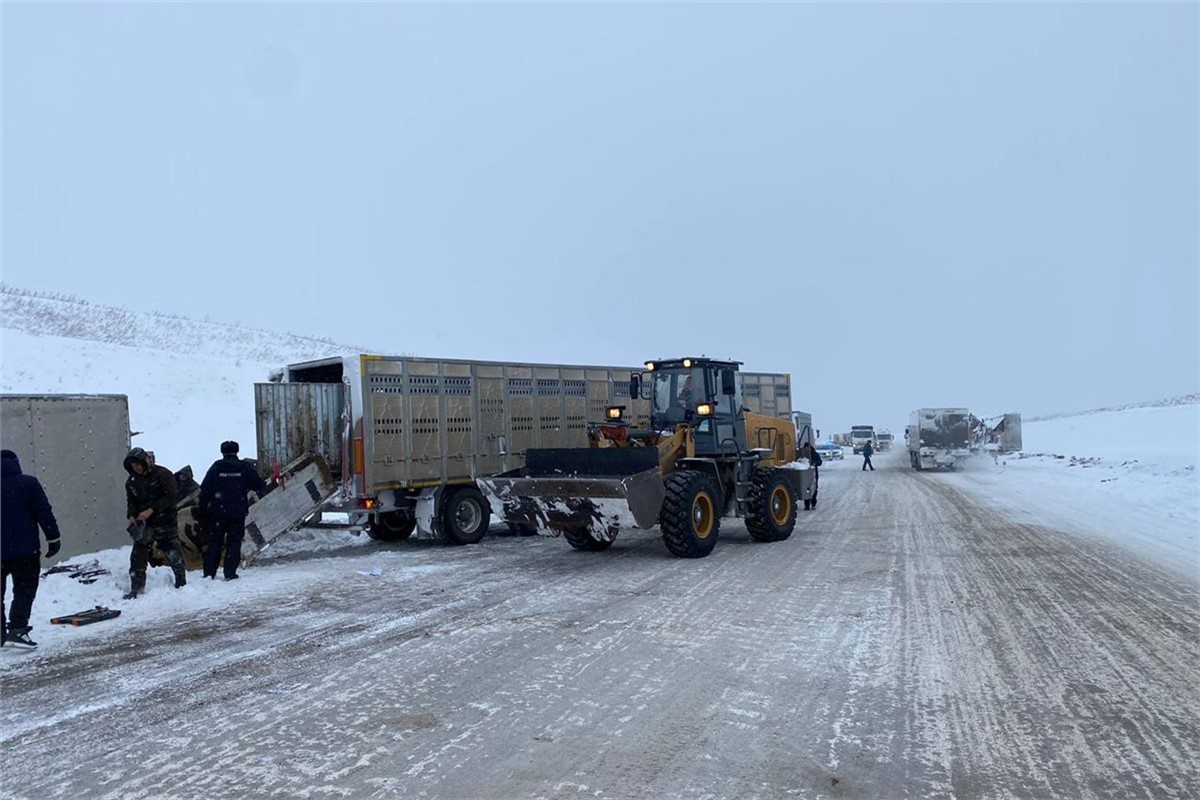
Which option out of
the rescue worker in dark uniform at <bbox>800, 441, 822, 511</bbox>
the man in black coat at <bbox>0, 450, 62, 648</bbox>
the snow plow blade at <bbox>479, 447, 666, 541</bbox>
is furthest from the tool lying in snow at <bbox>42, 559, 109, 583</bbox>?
the rescue worker in dark uniform at <bbox>800, 441, 822, 511</bbox>

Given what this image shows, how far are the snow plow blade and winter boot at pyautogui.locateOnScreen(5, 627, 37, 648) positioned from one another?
5.78 m

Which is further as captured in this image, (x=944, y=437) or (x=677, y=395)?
(x=944, y=437)

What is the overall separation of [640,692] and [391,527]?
9328 millimetres

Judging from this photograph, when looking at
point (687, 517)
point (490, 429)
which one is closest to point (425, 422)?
point (490, 429)

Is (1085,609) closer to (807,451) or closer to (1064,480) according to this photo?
(807,451)

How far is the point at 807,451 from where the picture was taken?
66.8ft

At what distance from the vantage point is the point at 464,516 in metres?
13.5

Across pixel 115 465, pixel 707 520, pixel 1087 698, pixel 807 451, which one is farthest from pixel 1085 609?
pixel 807 451

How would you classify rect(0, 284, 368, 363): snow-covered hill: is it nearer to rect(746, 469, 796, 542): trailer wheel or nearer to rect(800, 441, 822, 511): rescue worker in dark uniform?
rect(800, 441, 822, 511): rescue worker in dark uniform

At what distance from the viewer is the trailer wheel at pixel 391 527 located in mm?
13922

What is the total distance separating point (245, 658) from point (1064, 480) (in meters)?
24.3

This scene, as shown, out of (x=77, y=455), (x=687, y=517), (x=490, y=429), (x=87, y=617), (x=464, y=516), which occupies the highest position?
(x=490, y=429)

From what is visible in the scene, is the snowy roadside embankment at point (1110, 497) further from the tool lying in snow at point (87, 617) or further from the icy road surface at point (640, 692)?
the tool lying in snow at point (87, 617)

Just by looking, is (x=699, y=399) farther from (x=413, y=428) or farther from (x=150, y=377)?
(x=150, y=377)
